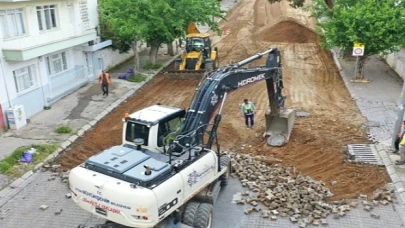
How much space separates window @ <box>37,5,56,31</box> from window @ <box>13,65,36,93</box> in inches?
84.4

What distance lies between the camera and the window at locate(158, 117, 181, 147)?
1028 centimetres

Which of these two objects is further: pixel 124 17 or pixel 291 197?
pixel 124 17

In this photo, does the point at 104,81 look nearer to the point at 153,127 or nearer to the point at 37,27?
the point at 37,27

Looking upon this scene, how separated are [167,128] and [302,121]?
801cm

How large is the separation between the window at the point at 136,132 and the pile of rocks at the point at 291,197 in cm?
317

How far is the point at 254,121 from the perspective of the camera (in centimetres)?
1711

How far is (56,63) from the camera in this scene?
20938 mm

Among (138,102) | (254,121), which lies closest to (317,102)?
(254,121)

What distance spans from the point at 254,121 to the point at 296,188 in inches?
226

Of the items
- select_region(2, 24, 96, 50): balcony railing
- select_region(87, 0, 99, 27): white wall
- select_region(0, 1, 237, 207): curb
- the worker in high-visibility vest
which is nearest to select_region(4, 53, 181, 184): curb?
select_region(0, 1, 237, 207): curb

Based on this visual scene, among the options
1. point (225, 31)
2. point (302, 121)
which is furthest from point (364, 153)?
point (225, 31)

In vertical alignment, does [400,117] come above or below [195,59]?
below

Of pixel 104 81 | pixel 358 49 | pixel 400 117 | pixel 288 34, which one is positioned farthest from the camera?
pixel 288 34

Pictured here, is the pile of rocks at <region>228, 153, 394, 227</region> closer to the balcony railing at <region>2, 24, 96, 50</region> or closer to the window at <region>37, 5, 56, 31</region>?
the balcony railing at <region>2, 24, 96, 50</region>
